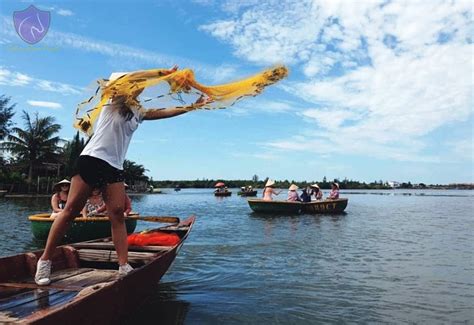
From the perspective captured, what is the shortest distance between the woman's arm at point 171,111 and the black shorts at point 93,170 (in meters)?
0.78

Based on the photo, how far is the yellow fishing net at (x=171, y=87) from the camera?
13.7 ft

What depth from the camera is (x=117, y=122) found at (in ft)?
13.8

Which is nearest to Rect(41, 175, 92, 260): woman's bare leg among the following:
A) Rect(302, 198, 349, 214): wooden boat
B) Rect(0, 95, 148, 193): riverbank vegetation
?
Rect(302, 198, 349, 214): wooden boat

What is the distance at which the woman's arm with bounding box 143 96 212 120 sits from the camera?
15.1 feet

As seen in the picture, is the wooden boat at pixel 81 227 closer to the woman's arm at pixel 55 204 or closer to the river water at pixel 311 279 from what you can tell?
the woman's arm at pixel 55 204

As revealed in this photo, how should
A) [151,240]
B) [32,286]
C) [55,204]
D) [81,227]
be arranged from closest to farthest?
[32,286], [151,240], [81,227], [55,204]

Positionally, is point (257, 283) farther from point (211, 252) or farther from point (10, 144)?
point (10, 144)

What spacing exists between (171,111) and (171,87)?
0.30 meters

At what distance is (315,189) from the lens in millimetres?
26125

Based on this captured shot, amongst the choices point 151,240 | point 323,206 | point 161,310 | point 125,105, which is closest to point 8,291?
point 125,105

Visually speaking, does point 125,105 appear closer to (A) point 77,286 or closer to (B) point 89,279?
(A) point 77,286

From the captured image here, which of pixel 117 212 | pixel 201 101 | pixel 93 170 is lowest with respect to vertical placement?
pixel 117 212

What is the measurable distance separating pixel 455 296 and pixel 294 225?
414 inches

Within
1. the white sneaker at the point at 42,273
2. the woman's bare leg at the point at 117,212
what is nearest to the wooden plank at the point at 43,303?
the white sneaker at the point at 42,273
